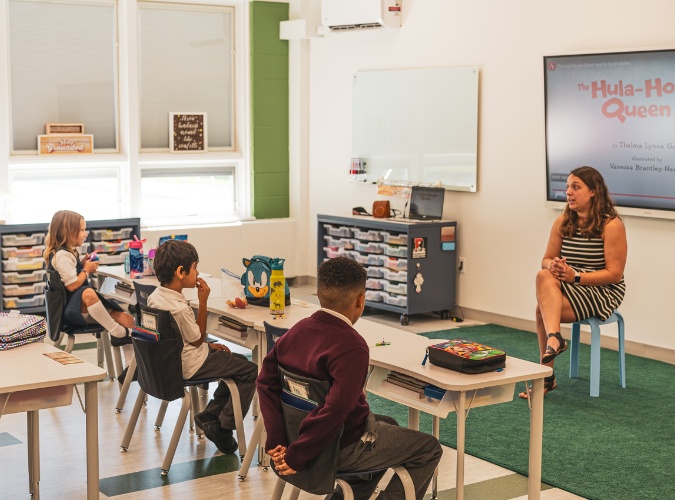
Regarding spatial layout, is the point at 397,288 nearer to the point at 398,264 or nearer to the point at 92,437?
the point at 398,264

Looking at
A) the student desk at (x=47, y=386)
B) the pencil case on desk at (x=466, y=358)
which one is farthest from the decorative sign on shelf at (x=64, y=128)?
the pencil case on desk at (x=466, y=358)

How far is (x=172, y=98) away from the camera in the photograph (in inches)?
351

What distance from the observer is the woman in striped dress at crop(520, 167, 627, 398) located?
5660 mm

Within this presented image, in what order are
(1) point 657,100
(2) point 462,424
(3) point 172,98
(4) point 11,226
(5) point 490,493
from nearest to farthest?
(2) point 462,424 → (5) point 490,493 → (1) point 657,100 → (4) point 11,226 → (3) point 172,98

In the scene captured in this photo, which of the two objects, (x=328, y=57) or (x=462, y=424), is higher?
(x=328, y=57)

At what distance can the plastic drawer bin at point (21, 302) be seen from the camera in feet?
25.0

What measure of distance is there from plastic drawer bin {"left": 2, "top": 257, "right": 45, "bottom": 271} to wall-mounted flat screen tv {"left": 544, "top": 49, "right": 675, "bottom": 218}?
4.02m

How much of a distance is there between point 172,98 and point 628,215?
14.2ft

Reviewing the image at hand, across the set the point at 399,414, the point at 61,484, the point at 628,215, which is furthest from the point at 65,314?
the point at 628,215

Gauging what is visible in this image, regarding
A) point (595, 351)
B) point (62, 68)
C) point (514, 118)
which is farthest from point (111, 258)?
Result: point (595, 351)

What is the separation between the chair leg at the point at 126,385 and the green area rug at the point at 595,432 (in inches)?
54.1

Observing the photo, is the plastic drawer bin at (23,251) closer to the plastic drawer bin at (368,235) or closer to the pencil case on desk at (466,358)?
the plastic drawer bin at (368,235)

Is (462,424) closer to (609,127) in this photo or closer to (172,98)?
(609,127)

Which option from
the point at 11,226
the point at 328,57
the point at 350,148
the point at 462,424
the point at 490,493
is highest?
the point at 328,57
